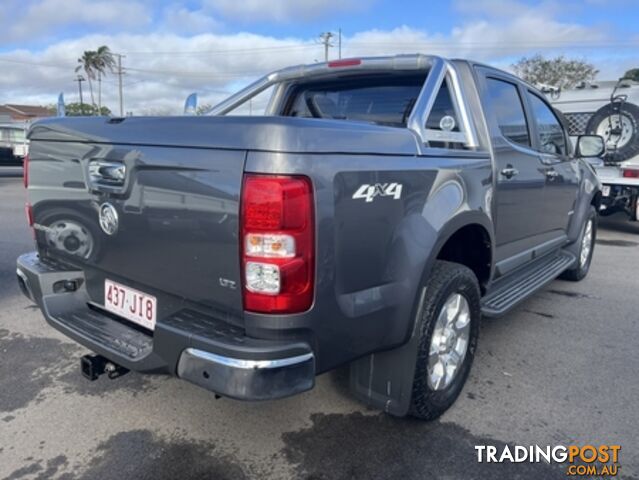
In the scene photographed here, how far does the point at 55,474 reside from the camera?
94.3 inches

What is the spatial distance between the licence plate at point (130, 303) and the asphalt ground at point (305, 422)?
670 millimetres

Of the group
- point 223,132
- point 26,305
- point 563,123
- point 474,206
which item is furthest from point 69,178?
point 563,123

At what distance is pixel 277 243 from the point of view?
1.91 metres

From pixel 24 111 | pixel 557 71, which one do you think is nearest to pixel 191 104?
pixel 557 71

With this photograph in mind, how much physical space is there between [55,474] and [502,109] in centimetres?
339

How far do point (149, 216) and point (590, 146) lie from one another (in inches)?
177

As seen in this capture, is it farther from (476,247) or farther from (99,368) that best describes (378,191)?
(99,368)

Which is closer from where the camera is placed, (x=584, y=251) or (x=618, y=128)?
(x=584, y=251)

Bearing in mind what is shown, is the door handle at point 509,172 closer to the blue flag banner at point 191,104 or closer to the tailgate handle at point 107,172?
the tailgate handle at point 107,172

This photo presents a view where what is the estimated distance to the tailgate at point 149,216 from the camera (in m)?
2.01

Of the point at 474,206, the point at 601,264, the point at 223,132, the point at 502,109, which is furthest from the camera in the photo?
the point at 601,264

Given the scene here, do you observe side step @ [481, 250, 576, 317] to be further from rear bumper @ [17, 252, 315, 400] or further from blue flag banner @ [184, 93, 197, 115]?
blue flag banner @ [184, 93, 197, 115]

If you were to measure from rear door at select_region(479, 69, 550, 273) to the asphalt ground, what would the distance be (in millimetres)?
780

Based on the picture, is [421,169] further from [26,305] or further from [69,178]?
[26,305]
